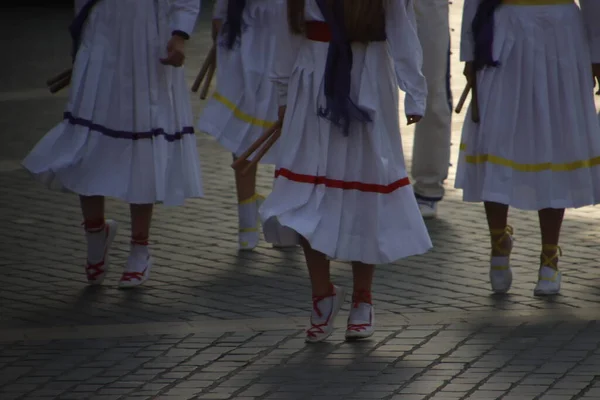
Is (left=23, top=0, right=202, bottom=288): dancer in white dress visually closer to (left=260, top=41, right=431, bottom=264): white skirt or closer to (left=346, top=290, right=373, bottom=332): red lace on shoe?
(left=260, top=41, right=431, bottom=264): white skirt

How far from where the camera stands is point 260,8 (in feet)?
26.7

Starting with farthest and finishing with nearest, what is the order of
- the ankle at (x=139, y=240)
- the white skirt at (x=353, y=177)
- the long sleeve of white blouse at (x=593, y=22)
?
the ankle at (x=139, y=240), the long sleeve of white blouse at (x=593, y=22), the white skirt at (x=353, y=177)

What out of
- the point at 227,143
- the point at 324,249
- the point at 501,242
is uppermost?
the point at 227,143

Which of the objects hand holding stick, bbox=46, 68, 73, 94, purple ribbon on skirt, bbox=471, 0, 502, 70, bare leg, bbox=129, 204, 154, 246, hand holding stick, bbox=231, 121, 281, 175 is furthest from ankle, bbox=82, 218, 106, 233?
purple ribbon on skirt, bbox=471, 0, 502, 70

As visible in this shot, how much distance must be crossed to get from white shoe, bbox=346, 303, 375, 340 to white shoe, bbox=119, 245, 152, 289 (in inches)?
56.8

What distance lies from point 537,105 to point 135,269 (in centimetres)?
217

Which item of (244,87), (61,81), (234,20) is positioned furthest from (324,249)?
(234,20)

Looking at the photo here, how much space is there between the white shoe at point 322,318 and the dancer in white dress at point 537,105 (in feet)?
3.66

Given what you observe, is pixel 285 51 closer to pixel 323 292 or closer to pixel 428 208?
pixel 323 292

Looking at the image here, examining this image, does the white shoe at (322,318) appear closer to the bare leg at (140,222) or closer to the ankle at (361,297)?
the ankle at (361,297)

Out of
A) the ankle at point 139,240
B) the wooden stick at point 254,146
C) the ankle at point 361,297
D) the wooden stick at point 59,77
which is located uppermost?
the wooden stick at point 59,77

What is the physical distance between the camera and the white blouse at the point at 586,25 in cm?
678

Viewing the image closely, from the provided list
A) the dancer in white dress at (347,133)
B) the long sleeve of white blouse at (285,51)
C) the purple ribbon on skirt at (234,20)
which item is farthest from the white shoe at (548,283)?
the purple ribbon on skirt at (234,20)

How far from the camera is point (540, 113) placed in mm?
6852
